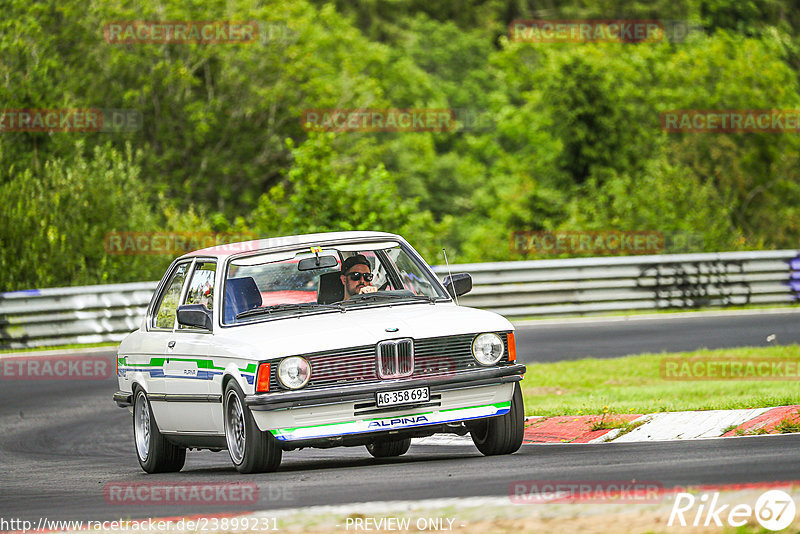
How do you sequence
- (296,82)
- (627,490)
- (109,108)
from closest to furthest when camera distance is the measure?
(627,490) → (109,108) → (296,82)

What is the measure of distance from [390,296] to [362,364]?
1.21 metres

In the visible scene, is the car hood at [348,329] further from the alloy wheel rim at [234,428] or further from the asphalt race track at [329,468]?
the asphalt race track at [329,468]

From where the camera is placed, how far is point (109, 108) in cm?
4441

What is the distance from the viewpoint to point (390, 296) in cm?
1013

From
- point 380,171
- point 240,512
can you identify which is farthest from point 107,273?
point 240,512

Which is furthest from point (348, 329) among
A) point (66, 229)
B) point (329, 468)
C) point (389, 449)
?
point (66, 229)

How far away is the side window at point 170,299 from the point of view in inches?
431

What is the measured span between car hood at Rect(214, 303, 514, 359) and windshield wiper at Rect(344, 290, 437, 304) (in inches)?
8.7

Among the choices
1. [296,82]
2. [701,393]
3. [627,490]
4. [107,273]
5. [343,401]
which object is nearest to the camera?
[627,490]

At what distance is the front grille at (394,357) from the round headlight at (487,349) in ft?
Answer: 1.64

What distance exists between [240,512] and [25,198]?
61.9 feet

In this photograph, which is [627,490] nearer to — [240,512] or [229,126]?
[240,512]

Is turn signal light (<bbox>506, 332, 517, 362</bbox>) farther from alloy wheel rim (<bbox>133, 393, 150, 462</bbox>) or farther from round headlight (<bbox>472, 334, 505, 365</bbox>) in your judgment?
alloy wheel rim (<bbox>133, 393, 150, 462</bbox>)

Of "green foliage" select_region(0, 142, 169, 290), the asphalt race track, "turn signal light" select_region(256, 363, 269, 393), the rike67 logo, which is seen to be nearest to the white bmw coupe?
"turn signal light" select_region(256, 363, 269, 393)
